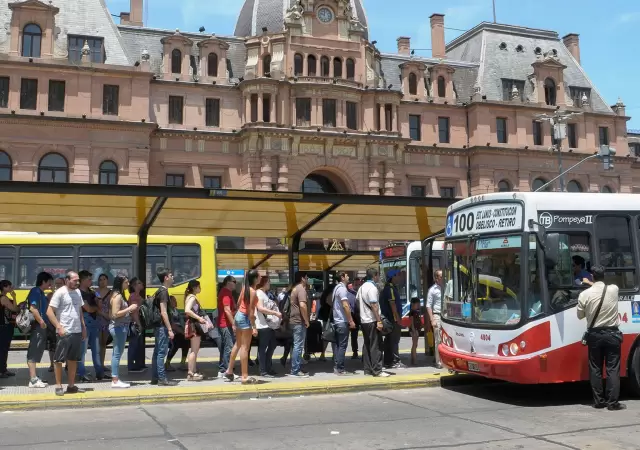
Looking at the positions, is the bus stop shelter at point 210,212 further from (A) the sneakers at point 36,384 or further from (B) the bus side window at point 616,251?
(B) the bus side window at point 616,251

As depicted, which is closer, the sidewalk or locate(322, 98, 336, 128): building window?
the sidewalk

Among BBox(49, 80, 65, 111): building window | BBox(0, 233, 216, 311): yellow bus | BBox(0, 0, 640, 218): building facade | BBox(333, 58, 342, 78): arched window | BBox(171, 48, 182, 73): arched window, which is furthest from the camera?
BBox(333, 58, 342, 78): arched window

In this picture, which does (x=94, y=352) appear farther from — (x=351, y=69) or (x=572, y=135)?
(x=572, y=135)

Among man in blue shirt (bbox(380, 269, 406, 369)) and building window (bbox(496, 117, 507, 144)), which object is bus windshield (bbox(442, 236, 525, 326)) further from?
building window (bbox(496, 117, 507, 144))

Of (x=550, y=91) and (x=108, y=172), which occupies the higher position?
(x=550, y=91)

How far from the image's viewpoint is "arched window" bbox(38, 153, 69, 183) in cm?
3991

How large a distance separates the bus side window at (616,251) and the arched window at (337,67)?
37385 millimetres

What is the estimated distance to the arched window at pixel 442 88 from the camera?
5166 centimetres

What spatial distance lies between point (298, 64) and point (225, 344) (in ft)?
118

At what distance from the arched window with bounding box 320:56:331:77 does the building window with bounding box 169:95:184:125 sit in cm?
1021

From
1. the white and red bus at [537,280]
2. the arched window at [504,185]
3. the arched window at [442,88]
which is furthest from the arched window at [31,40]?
the white and red bus at [537,280]

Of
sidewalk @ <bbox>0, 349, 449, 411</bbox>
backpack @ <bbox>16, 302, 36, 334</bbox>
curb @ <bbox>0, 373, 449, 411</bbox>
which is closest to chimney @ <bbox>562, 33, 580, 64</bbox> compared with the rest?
sidewalk @ <bbox>0, 349, 449, 411</bbox>

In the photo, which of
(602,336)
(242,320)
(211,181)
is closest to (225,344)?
(242,320)

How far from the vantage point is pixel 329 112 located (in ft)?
150
